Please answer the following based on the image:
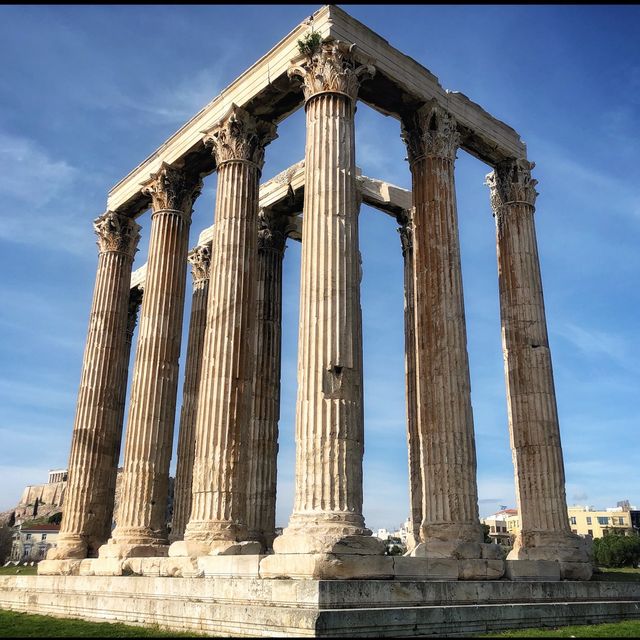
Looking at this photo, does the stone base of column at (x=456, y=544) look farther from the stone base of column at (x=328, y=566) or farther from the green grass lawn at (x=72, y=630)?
the green grass lawn at (x=72, y=630)

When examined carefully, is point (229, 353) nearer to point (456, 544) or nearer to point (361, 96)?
point (456, 544)

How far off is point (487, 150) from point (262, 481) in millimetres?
17009

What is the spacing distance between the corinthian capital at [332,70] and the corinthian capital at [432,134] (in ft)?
12.5

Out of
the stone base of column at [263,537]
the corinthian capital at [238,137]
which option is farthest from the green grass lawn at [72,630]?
the corinthian capital at [238,137]

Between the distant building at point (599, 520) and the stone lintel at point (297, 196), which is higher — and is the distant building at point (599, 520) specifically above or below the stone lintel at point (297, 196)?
below

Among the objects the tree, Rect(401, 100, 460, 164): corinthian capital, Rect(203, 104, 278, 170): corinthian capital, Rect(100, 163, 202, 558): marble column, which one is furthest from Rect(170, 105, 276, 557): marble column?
the tree

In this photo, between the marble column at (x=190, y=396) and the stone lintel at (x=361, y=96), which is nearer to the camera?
the stone lintel at (x=361, y=96)

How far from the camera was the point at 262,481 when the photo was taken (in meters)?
30.2

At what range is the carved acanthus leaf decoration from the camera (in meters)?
34.3

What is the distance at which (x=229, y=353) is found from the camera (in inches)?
953

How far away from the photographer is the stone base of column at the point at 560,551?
80.4 feet

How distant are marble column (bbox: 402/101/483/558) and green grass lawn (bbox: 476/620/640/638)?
164 inches

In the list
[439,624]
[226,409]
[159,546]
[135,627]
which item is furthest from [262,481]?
[439,624]

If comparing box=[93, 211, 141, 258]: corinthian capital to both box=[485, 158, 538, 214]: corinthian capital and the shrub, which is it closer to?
box=[485, 158, 538, 214]: corinthian capital
